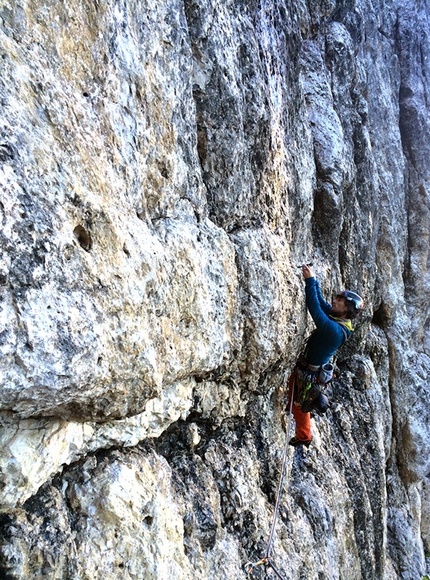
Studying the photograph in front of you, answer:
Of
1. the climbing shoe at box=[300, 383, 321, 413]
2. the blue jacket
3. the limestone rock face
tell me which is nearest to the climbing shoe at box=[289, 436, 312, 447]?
the limestone rock face

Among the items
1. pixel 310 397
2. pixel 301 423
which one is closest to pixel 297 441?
pixel 301 423

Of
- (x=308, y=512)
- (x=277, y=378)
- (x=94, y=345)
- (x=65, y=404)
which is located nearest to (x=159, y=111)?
(x=94, y=345)

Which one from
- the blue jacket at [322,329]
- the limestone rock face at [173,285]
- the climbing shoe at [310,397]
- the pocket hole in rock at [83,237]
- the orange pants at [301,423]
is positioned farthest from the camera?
the orange pants at [301,423]

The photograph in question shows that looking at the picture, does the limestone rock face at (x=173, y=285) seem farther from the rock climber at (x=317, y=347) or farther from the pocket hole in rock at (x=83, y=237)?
the rock climber at (x=317, y=347)

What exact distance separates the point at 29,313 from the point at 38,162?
2.76 feet

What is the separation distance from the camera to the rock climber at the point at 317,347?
5781 millimetres

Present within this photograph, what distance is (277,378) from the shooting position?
20.2ft

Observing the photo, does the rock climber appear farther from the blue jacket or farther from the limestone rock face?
the limestone rock face

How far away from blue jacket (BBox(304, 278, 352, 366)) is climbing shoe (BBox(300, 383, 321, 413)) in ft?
1.20

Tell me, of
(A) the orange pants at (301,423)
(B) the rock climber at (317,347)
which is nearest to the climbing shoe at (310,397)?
(B) the rock climber at (317,347)

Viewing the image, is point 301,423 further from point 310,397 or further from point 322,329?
point 322,329

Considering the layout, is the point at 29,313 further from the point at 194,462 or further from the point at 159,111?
the point at 194,462

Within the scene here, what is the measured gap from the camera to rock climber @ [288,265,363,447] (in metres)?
5.78

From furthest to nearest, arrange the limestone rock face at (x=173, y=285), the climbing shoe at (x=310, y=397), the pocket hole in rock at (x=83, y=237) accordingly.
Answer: the climbing shoe at (x=310, y=397) < the pocket hole in rock at (x=83, y=237) < the limestone rock face at (x=173, y=285)
